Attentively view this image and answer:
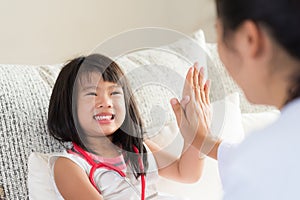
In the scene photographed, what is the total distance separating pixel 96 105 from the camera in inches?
51.8

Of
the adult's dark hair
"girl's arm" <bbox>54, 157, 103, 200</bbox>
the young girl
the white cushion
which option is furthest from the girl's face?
the adult's dark hair

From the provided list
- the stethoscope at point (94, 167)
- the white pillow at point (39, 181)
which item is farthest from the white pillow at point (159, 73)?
the white pillow at point (39, 181)

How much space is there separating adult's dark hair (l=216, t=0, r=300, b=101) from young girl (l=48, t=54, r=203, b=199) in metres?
0.63

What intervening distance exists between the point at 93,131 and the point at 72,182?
135mm

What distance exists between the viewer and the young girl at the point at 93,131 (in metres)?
1.29

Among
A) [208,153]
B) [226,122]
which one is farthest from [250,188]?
[226,122]

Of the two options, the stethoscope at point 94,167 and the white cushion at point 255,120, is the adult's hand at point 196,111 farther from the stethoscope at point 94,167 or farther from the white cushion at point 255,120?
the white cushion at point 255,120

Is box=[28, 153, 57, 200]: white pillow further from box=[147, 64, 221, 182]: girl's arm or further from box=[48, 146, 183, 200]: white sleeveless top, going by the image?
box=[147, 64, 221, 182]: girl's arm

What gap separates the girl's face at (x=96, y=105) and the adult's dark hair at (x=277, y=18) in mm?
629

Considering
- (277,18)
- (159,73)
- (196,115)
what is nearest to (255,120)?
(159,73)

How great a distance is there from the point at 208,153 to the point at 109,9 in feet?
3.27

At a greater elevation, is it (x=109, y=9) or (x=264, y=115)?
(x=109, y=9)

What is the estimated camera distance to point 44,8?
6.50 ft

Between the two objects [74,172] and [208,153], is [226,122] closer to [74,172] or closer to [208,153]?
[208,153]
